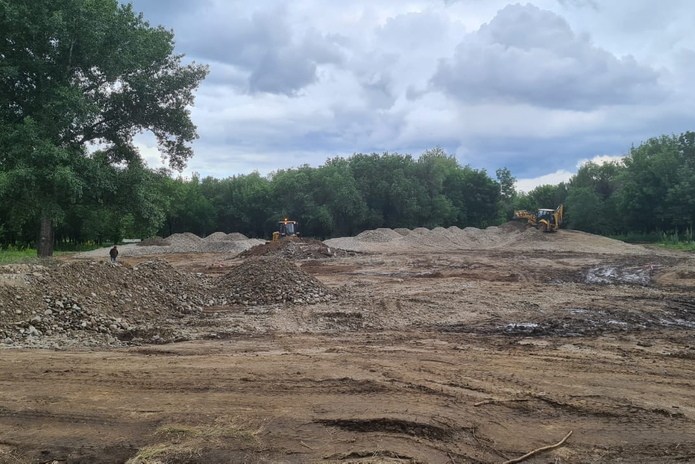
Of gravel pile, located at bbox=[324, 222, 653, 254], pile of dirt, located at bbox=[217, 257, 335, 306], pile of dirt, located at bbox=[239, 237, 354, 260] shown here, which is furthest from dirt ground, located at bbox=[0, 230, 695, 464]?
gravel pile, located at bbox=[324, 222, 653, 254]

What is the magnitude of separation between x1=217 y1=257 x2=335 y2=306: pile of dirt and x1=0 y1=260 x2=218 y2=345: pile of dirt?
3.33ft

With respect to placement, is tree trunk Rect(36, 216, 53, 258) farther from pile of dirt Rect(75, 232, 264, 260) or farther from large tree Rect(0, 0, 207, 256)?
pile of dirt Rect(75, 232, 264, 260)

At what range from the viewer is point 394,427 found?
465 cm

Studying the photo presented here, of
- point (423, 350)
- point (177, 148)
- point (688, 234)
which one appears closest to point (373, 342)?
point (423, 350)

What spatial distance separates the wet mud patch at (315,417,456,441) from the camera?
14.9 ft

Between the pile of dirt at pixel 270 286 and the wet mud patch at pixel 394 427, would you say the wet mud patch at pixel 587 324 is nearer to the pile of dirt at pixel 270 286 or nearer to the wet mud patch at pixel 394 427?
the pile of dirt at pixel 270 286

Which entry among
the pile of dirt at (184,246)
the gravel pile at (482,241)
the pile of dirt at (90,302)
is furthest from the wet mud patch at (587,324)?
the pile of dirt at (184,246)

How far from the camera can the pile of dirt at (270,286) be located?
13516 millimetres

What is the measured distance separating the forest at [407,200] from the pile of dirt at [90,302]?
26588 mm

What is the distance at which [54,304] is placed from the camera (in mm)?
9711

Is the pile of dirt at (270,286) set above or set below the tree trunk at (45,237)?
below

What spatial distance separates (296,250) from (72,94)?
16885 mm

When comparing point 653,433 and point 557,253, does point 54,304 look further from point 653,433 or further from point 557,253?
point 557,253

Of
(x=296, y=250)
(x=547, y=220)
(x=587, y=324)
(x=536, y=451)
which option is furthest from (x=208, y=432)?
(x=547, y=220)
